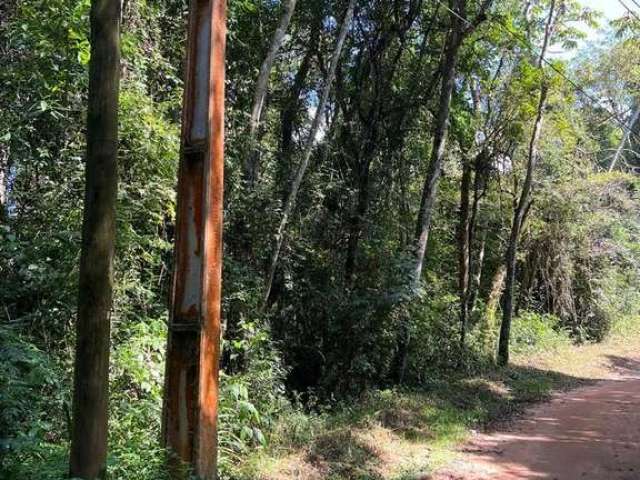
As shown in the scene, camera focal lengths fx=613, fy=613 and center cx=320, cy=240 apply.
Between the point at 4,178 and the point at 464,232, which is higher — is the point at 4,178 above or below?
below

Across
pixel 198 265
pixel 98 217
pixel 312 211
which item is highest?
pixel 312 211

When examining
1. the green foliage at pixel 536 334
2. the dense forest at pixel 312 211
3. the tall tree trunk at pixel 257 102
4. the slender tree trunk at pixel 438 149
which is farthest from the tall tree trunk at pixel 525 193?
the tall tree trunk at pixel 257 102

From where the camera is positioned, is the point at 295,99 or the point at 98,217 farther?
the point at 295,99

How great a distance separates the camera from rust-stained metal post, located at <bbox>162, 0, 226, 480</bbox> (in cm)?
490

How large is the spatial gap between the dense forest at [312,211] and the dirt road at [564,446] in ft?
5.93

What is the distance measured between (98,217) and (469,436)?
7642 millimetres

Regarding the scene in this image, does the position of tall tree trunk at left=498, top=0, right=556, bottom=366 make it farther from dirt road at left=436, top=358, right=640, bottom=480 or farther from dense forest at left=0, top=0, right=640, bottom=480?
dirt road at left=436, top=358, right=640, bottom=480

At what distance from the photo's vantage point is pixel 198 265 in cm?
492

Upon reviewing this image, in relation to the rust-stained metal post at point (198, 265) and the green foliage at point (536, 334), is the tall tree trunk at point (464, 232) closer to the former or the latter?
the green foliage at point (536, 334)

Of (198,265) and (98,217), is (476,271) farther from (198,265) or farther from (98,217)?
(98,217)

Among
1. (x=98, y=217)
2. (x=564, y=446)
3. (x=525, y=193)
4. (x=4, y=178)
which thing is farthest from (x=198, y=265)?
(x=525, y=193)

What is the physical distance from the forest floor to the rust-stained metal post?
167cm

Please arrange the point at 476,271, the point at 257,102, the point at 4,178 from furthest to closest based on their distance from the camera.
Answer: the point at 476,271, the point at 257,102, the point at 4,178

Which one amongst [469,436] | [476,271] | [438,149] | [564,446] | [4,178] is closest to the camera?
[4,178]
